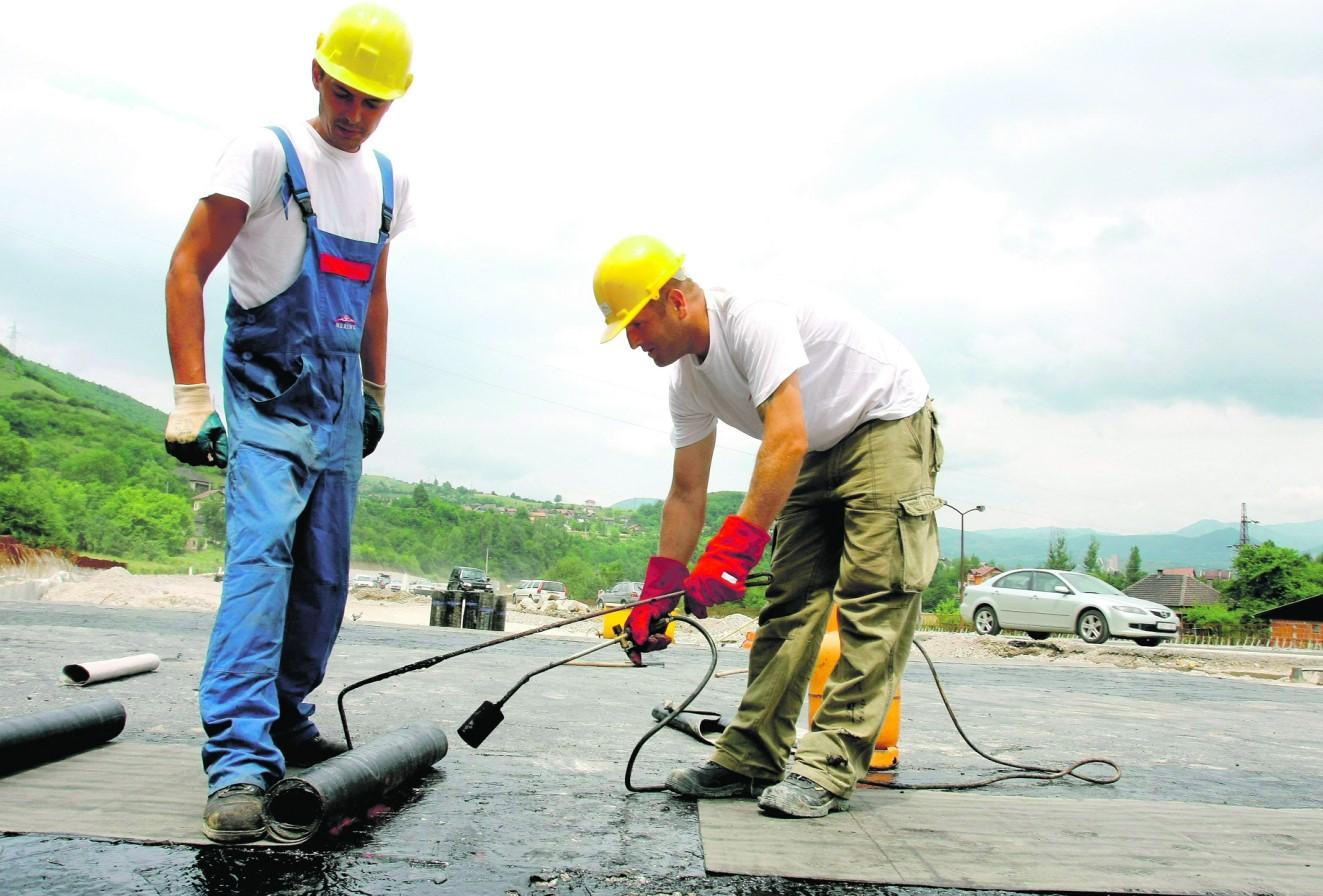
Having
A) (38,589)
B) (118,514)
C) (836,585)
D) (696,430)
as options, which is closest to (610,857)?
(836,585)

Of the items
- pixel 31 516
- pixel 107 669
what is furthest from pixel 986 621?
pixel 31 516

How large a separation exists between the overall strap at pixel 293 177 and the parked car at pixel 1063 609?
16416mm

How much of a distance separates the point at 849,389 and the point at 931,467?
400 millimetres

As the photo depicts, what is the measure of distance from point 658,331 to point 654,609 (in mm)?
817

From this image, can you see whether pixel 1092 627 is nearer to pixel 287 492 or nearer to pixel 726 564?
pixel 726 564

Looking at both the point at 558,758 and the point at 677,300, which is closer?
the point at 677,300

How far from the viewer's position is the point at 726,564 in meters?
2.72

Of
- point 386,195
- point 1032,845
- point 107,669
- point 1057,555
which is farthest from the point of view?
point 1057,555

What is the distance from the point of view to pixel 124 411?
12225cm

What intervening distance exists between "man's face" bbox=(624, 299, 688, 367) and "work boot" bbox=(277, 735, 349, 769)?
4.91 feet

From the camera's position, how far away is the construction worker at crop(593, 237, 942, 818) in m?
2.73

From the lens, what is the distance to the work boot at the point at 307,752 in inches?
115

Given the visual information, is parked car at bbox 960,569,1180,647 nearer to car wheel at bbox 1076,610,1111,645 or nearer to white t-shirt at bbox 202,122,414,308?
car wheel at bbox 1076,610,1111,645

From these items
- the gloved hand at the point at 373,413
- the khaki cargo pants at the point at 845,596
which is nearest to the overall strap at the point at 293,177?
the gloved hand at the point at 373,413
